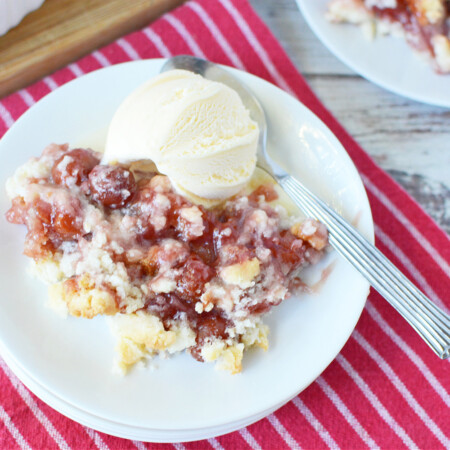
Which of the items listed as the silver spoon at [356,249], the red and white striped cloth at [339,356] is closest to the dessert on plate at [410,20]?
the red and white striped cloth at [339,356]

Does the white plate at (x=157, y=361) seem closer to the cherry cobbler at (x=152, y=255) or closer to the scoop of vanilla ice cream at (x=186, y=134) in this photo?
the cherry cobbler at (x=152, y=255)

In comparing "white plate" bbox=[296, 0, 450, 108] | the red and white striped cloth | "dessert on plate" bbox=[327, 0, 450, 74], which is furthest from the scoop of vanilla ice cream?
"dessert on plate" bbox=[327, 0, 450, 74]

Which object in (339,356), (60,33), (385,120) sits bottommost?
(339,356)

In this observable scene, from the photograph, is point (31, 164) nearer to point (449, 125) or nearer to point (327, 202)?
point (327, 202)

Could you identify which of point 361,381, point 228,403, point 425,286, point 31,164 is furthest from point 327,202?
point 31,164

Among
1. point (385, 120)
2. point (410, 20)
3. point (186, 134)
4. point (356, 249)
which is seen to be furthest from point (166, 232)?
point (410, 20)

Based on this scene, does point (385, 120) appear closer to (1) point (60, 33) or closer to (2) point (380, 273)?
(2) point (380, 273)
